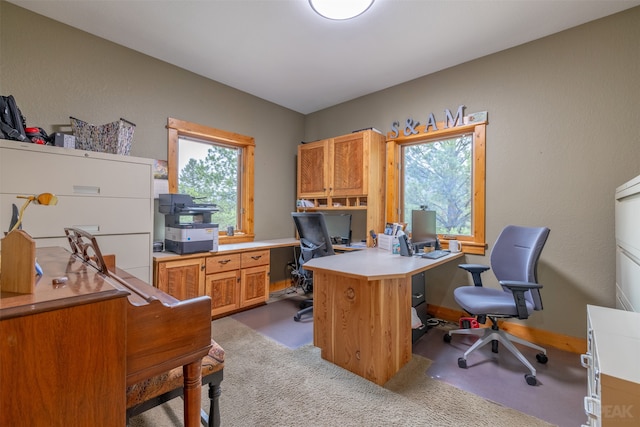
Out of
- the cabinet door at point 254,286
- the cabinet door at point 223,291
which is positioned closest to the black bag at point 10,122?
the cabinet door at point 223,291

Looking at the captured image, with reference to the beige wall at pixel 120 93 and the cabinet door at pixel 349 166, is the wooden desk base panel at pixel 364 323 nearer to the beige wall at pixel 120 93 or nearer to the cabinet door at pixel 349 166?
the cabinet door at pixel 349 166

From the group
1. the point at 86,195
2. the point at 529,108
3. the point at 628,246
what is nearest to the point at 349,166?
the point at 529,108

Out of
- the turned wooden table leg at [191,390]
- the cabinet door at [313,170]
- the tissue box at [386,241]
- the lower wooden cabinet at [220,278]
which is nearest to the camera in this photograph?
the turned wooden table leg at [191,390]

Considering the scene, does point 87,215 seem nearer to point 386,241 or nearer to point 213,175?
point 213,175

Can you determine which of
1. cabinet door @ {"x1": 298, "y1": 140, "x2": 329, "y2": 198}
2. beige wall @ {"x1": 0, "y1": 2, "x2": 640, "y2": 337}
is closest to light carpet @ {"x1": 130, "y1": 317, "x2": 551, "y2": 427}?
beige wall @ {"x1": 0, "y1": 2, "x2": 640, "y2": 337}

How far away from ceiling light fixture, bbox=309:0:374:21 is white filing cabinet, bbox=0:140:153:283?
196 centimetres

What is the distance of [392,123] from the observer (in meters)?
3.55

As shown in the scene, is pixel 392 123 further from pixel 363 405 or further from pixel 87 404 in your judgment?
pixel 87 404

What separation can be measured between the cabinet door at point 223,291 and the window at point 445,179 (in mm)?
2077

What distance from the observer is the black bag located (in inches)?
74.0

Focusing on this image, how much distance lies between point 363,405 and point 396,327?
555 millimetres

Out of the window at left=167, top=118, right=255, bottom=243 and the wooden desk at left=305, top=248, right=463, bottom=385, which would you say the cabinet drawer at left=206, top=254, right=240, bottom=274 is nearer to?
the window at left=167, top=118, right=255, bottom=243

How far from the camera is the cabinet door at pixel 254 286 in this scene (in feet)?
10.5

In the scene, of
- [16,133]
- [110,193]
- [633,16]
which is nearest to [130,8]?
[16,133]
